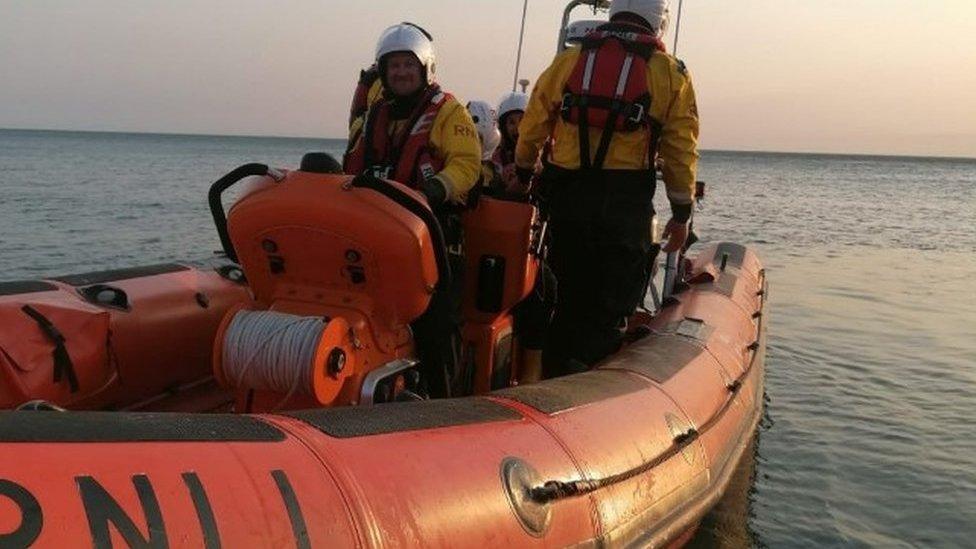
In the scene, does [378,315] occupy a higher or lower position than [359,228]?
lower

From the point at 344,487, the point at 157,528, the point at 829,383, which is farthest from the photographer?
the point at 829,383

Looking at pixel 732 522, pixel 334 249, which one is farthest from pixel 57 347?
pixel 732 522

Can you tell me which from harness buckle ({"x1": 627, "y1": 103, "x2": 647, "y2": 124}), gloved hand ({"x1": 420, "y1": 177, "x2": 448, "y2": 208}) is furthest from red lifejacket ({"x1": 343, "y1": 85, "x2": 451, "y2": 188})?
harness buckle ({"x1": 627, "y1": 103, "x2": 647, "y2": 124})

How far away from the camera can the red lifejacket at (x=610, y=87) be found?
3795mm

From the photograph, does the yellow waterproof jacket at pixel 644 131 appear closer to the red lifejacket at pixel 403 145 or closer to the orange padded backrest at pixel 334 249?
the red lifejacket at pixel 403 145

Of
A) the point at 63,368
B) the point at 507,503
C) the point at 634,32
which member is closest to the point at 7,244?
the point at 63,368

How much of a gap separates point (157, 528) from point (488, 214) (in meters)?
2.49

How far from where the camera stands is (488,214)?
393 centimetres

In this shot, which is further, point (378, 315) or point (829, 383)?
point (829, 383)

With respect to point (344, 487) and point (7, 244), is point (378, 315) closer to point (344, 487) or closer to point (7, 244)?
point (344, 487)

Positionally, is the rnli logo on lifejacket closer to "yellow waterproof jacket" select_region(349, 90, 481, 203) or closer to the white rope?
"yellow waterproof jacket" select_region(349, 90, 481, 203)

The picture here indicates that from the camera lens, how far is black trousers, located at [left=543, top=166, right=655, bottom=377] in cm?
396

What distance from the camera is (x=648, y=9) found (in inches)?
157

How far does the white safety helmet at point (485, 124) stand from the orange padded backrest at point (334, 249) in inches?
85.4
